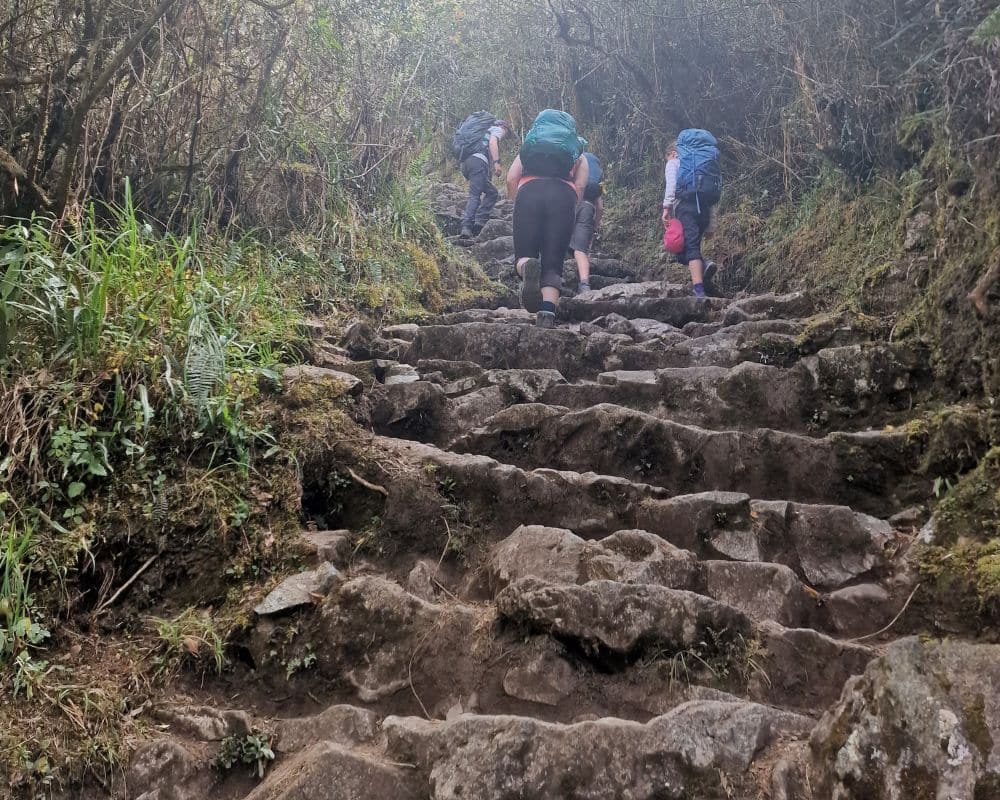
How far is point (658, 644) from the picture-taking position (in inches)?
98.9

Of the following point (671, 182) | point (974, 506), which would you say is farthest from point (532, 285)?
point (974, 506)

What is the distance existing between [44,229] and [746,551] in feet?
11.2

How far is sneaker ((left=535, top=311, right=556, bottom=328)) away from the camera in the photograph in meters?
6.07

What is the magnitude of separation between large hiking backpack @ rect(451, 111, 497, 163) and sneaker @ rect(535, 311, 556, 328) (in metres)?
4.78

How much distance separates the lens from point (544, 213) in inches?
247

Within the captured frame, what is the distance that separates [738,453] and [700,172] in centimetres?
436

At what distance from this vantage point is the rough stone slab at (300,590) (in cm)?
268

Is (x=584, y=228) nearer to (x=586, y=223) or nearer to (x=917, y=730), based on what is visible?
(x=586, y=223)

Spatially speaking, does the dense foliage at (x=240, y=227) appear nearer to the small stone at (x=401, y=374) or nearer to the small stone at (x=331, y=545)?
the small stone at (x=331, y=545)

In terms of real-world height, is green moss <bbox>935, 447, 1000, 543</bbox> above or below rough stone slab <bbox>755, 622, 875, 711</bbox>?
above

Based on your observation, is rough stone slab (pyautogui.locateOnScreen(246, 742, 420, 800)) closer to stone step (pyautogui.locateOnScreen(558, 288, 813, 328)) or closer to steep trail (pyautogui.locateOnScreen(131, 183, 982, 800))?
steep trail (pyautogui.locateOnScreen(131, 183, 982, 800))

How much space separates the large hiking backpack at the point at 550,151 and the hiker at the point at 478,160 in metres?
3.50

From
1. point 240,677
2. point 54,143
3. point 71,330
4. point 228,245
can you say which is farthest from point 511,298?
point 240,677

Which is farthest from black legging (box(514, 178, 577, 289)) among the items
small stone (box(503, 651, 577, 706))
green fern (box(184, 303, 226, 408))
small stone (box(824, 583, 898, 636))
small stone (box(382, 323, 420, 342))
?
small stone (box(503, 651, 577, 706))
